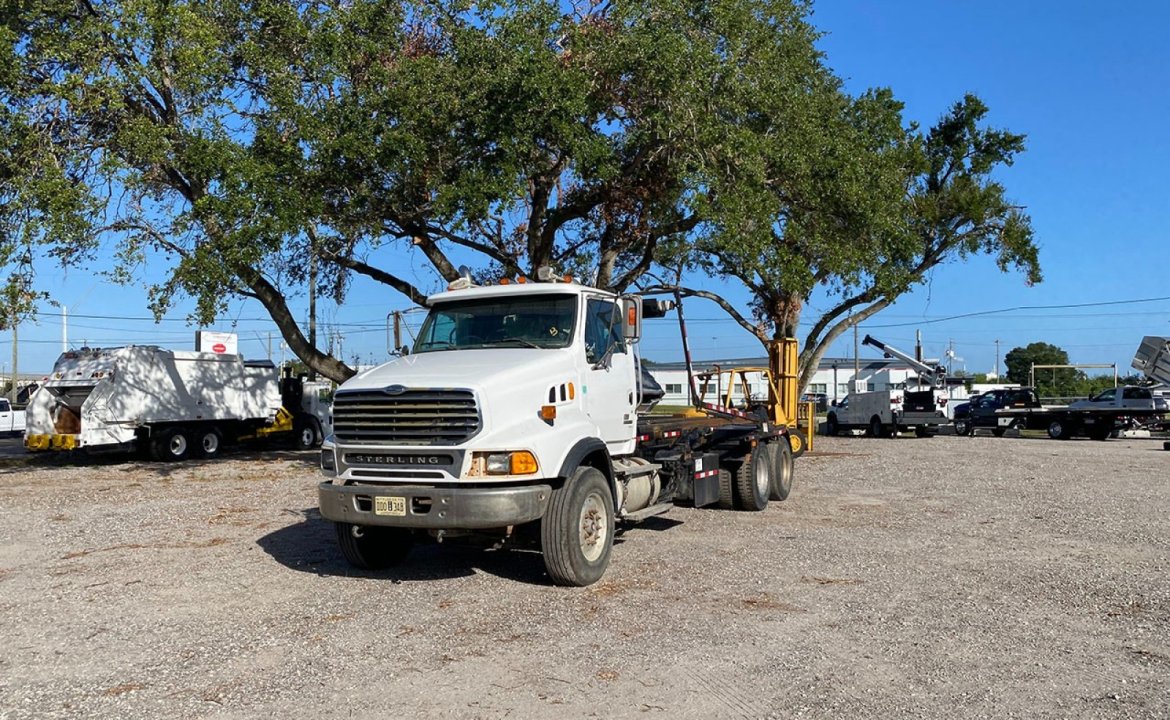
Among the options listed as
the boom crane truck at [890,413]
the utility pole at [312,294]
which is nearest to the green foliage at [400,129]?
the utility pole at [312,294]

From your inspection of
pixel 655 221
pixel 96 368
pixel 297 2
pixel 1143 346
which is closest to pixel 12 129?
pixel 297 2

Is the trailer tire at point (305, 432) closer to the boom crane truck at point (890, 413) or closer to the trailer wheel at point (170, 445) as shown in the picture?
the trailer wheel at point (170, 445)

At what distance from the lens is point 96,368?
23.0 meters

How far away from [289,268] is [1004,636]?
17.0 m

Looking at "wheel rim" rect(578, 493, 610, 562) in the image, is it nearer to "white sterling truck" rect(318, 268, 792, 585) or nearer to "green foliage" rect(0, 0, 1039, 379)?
"white sterling truck" rect(318, 268, 792, 585)

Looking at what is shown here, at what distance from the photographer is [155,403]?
24.0 metres

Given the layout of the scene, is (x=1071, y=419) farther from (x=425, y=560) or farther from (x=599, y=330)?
(x=425, y=560)

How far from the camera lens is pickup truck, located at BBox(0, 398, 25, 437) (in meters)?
35.9

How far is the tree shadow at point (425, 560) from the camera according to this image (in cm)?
886

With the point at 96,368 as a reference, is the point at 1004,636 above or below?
below

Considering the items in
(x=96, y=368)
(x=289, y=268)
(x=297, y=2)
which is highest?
(x=297, y=2)

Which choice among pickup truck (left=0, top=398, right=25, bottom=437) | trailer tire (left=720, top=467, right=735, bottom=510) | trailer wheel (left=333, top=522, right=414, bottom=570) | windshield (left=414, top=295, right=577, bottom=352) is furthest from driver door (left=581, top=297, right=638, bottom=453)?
pickup truck (left=0, top=398, right=25, bottom=437)

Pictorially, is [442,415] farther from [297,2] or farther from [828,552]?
[297,2]

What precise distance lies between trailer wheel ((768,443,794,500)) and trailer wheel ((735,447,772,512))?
60 centimetres
